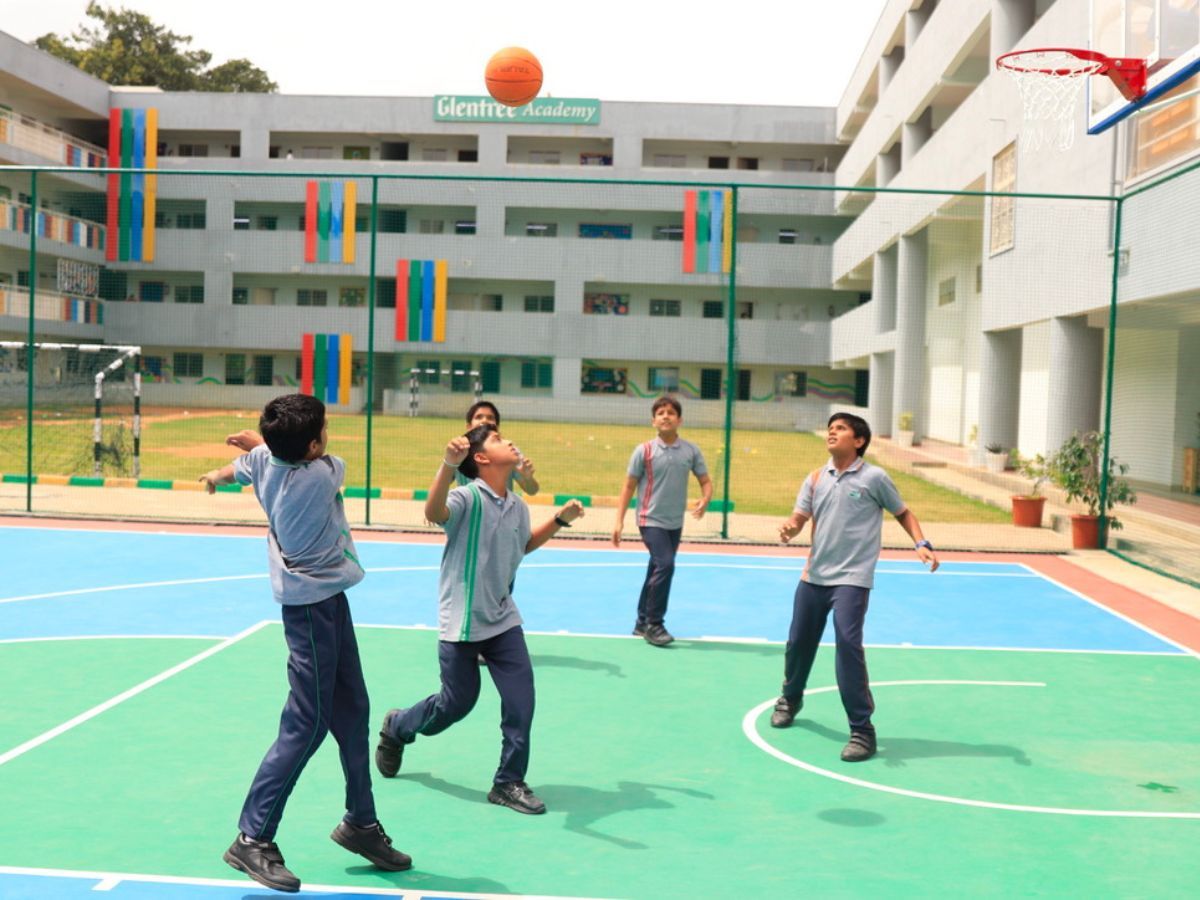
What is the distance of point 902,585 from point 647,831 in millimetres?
7800

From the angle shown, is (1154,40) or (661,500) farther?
(1154,40)

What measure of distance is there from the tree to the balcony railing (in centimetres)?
1599

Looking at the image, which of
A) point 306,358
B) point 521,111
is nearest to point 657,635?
point 306,358

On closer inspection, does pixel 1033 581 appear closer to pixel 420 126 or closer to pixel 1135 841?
pixel 1135 841

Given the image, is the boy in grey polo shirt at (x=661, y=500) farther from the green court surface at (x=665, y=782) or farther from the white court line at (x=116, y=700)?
the white court line at (x=116, y=700)

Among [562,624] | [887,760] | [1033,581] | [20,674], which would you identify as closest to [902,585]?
[1033,581]

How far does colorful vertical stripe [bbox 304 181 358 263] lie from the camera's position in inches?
1901

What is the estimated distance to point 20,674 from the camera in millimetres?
7973

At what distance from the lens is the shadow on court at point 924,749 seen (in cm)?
666

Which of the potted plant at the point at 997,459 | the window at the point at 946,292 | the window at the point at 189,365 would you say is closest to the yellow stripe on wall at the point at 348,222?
the window at the point at 189,365

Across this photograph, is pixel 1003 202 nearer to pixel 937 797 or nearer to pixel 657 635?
pixel 657 635

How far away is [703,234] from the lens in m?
48.3

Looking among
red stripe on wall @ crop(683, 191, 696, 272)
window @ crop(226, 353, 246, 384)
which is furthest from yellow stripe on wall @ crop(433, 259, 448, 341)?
red stripe on wall @ crop(683, 191, 696, 272)

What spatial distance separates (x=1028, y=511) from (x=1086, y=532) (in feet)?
6.97
